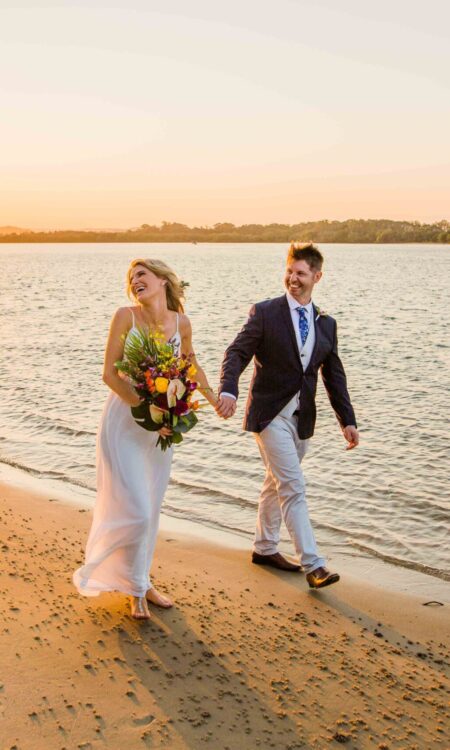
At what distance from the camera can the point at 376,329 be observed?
93.1 ft

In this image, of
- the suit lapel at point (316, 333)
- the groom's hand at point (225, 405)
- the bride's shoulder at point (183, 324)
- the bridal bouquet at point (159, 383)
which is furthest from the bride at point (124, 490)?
the suit lapel at point (316, 333)

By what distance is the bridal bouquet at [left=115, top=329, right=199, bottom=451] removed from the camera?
5.07 metres

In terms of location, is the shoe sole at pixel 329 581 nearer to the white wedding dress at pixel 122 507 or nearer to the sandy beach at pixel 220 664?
the sandy beach at pixel 220 664

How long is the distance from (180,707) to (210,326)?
83.2 feet

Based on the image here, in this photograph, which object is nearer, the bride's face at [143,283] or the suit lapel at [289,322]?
the bride's face at [143,283]

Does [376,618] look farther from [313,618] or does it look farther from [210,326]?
[210,326]

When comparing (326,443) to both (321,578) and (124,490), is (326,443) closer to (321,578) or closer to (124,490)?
(321,578)

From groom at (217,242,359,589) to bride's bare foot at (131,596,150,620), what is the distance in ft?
4.26

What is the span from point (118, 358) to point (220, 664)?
2.07 m

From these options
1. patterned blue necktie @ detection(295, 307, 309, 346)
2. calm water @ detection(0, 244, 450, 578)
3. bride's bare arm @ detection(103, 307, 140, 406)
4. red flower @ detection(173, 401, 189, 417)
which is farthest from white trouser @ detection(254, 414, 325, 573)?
calm water @ detection(0, 244, 450, 578)

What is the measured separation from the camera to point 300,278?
6027 millimetres

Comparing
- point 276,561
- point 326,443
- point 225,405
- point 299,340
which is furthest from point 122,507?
point 326,443

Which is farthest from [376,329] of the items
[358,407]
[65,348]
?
[358,407]

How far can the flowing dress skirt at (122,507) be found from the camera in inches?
210
